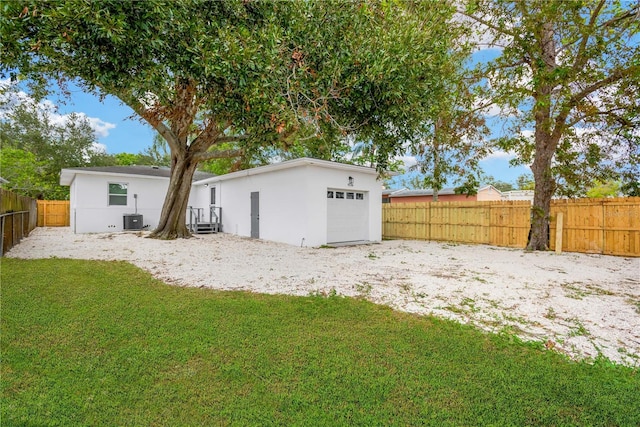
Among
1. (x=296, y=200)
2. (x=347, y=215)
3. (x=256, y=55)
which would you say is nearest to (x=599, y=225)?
(x=347, y=215)

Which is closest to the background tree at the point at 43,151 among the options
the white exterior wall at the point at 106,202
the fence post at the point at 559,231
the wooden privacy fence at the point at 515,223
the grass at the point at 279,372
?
the white exterior wall at the point at 106,202

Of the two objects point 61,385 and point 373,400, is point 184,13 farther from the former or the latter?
point 373,400

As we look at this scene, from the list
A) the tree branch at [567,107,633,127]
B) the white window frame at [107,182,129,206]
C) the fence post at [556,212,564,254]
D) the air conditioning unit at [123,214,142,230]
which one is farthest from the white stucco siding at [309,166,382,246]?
the white window frame at [107,182,129,206]

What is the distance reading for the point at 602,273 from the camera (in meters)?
6.98

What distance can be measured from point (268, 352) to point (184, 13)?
3947mm

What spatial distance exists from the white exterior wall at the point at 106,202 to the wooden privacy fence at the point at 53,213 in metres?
5.05

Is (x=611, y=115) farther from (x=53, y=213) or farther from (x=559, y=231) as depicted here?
(x=53, y=213)

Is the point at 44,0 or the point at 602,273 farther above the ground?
the point at 44,0

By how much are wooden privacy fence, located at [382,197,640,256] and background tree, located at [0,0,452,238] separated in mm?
8427

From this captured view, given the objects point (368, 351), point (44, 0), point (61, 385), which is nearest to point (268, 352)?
point (368, 351)

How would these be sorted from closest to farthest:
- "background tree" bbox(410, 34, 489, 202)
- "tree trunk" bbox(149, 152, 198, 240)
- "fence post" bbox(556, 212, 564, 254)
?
"background tree" bbox(410, 34, 489, 202) < "fence post" bbox(556, 212, 564, 254) < "tree trunk" bbox(149, 152, 198, 240)

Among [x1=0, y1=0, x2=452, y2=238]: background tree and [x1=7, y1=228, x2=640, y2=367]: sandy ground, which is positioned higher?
[x1=0, y1=0, x2=452, y2=238]: background tree

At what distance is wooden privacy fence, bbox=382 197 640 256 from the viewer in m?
9.50

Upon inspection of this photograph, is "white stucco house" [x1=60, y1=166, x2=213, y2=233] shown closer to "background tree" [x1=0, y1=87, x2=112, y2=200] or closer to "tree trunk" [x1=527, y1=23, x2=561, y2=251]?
"background tree" [x1=0, y1=87, x2=112, y2=200]
